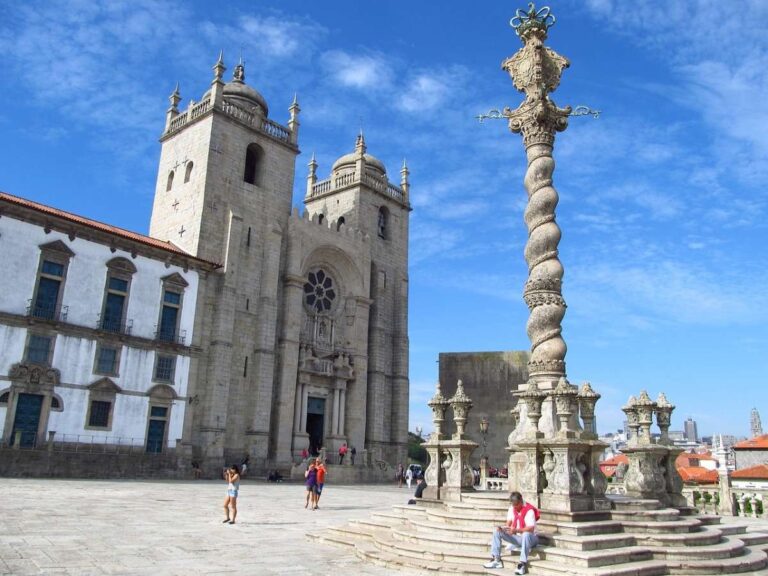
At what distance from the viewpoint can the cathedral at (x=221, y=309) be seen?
2470cm

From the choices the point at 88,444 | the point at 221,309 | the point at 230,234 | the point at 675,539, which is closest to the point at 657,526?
the point at 675,539

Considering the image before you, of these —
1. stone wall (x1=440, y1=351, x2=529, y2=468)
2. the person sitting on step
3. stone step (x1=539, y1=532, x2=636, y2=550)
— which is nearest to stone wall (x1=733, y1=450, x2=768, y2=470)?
stone wall (x1=440, y1=351, x2=529, y2=468)

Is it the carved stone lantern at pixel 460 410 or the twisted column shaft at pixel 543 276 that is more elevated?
the twisted column shaft at pixel 543 276

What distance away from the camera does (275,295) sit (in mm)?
32562

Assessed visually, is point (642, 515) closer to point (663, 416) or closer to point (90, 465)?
point (663, 416)

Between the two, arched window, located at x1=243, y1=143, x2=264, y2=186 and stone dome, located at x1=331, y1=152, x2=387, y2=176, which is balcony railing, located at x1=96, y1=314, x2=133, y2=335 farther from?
stone dome, located at x1=331, y1=152, x2=387, y2=176

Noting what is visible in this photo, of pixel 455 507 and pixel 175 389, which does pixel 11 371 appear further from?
pixel 455 507

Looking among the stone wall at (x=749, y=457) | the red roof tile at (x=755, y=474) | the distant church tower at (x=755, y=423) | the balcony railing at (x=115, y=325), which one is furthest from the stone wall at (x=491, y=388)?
the distant church tower at (x=755, y=423)

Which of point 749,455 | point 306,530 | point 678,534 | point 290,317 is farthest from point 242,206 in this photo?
point 749,455

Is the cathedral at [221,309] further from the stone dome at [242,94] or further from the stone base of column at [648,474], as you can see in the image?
the stone base of column at [648,474]

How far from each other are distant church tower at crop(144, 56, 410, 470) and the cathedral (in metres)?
0.09

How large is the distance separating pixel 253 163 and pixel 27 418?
17.9 metres

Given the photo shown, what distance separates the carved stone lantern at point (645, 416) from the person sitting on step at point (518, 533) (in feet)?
16.5

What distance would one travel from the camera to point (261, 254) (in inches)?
1302
